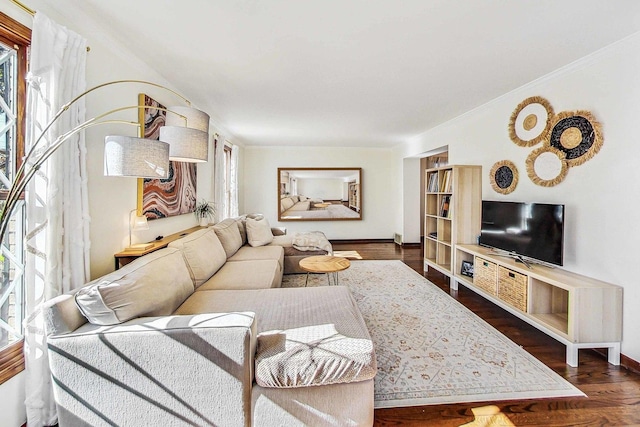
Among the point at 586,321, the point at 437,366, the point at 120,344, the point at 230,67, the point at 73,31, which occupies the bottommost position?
the point at 437,366

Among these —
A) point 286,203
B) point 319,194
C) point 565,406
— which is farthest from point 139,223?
point 319,194

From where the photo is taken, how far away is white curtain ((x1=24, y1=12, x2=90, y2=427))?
4.85 ft

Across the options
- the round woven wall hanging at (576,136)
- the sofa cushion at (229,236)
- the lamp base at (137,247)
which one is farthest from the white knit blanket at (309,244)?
the round woven wall hanging at (576,136)

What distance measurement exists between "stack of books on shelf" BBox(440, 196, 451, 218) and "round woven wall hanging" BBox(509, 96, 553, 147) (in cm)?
118

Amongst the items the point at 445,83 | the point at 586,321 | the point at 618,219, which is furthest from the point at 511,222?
the point at 445,83

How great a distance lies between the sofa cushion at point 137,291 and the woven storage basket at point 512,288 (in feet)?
9.81

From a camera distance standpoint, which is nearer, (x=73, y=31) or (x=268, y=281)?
(x=73, y=31)

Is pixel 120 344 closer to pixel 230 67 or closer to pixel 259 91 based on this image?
pixel 230 67

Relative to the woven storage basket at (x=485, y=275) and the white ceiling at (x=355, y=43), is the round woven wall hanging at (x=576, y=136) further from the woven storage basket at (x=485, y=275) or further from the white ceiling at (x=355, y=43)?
the woven storage basket at (x=485, y=275)

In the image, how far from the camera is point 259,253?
3.84m

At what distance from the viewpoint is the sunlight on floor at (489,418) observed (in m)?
1.59

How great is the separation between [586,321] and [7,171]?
12.9ft

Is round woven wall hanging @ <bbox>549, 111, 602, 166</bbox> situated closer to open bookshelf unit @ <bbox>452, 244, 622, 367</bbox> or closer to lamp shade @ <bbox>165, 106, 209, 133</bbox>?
open bookshelf unit @ <bbox>452, 244, 622, 367</bbox>

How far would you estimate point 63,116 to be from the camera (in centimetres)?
162
